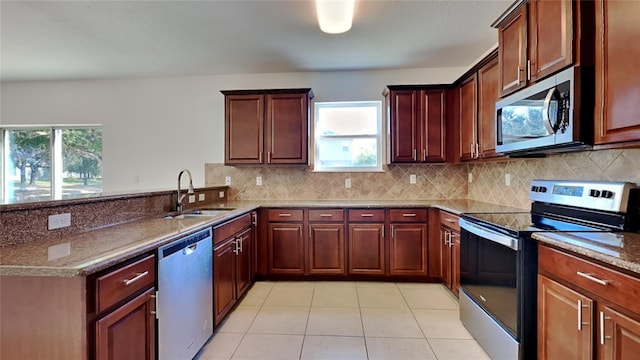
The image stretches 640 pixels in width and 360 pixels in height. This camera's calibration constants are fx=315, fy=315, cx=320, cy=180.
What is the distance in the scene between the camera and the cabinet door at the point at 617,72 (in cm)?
137

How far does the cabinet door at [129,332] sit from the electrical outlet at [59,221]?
622 millimetres

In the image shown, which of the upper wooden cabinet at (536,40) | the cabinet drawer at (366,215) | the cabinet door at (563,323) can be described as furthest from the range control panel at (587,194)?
the cabinet drawer at (366,215)

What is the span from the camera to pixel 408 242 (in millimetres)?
3391

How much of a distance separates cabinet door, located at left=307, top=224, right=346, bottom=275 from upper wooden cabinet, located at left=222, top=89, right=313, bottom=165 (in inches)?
32.3

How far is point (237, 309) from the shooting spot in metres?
2.78

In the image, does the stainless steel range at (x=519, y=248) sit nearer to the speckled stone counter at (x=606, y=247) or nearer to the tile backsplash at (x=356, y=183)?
the speckled stone counter at (x=606, y=247)

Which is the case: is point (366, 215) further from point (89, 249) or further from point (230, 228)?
point (89, 249)

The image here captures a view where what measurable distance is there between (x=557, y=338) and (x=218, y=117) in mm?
3975

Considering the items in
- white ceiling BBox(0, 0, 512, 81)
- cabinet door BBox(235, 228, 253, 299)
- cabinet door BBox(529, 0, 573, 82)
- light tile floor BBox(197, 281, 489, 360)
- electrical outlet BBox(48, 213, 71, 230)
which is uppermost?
white ceiling BBox(0, 0, 512, 81)

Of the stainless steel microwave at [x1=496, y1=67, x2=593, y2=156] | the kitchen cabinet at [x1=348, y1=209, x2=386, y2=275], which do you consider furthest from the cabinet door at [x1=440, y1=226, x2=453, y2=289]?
the stainless steel microwave at [x1=496, y1=67, x2=593, y2=156]

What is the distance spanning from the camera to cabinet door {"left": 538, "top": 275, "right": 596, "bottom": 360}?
1.31m

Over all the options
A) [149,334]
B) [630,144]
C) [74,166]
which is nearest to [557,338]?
[630,144]

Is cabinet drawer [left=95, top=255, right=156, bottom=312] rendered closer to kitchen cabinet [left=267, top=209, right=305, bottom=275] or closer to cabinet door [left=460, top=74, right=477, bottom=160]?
kitchen cabinet [left=267, top=209, right=305, bottom=275]

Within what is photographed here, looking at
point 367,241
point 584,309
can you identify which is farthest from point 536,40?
point 367,241
